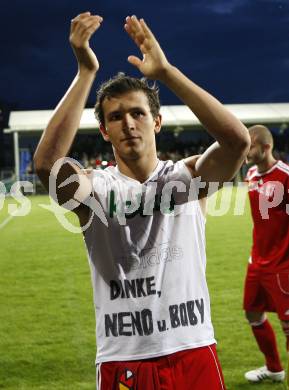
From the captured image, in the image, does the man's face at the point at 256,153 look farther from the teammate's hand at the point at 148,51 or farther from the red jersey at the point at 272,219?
the teammate's hand at the point at 148,51

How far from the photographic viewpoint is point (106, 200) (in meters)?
2.81

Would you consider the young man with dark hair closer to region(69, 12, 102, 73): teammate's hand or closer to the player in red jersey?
region(69, 12, 102, 73): teammate's hand

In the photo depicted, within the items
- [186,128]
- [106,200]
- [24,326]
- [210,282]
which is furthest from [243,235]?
[186,128]

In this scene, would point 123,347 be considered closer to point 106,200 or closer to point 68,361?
point 106,200

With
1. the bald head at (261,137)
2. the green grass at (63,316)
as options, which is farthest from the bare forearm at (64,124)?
the green grass at (63,316)

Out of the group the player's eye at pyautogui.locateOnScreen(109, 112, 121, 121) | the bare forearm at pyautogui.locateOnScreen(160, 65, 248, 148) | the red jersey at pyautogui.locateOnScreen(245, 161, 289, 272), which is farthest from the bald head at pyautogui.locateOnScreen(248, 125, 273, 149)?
the bare forearm at pyautogui.locateOnScreen(160, 65, 248, 148)

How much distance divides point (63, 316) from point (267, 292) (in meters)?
3.51

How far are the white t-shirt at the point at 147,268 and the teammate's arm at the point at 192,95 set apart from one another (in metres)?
0.42

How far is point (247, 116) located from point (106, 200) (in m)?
43.5

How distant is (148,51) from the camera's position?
2.27m

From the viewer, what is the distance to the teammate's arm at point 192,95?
226 cm

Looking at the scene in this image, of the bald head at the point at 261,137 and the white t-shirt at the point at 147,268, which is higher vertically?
the white t-shirt at the point at 147,268

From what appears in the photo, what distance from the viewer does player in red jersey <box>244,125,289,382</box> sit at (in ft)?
18.4

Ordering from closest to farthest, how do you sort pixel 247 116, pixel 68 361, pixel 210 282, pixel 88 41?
pixel 88 41
pixel 68 361
pixel 210 282
pixel 247 116
